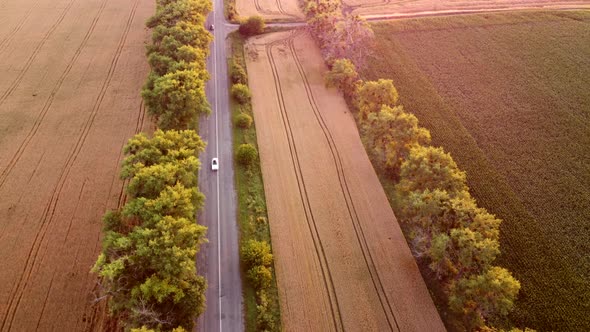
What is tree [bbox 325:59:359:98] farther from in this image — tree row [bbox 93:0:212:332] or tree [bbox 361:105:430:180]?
tree row [bbox 93:0:212:332]

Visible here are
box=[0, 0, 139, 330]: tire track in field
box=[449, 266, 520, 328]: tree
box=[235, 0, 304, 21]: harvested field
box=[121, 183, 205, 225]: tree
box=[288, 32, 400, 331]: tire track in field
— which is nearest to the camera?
box=[449, 266, 520, 328]: tree

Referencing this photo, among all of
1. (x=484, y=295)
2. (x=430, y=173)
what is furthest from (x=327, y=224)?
(x=484, y=295)

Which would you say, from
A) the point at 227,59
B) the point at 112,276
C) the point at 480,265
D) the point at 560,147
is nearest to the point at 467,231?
the point at 480,265

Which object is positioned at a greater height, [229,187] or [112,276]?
[112,276]

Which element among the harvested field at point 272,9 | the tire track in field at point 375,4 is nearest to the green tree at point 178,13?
the harvested field at point 272,9

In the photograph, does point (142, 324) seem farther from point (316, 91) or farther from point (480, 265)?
point (316, 91)

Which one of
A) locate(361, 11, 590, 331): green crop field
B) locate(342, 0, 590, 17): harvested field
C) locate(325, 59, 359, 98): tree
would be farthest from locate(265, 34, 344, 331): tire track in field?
locate(342, 0, 590, 17): harvested field
